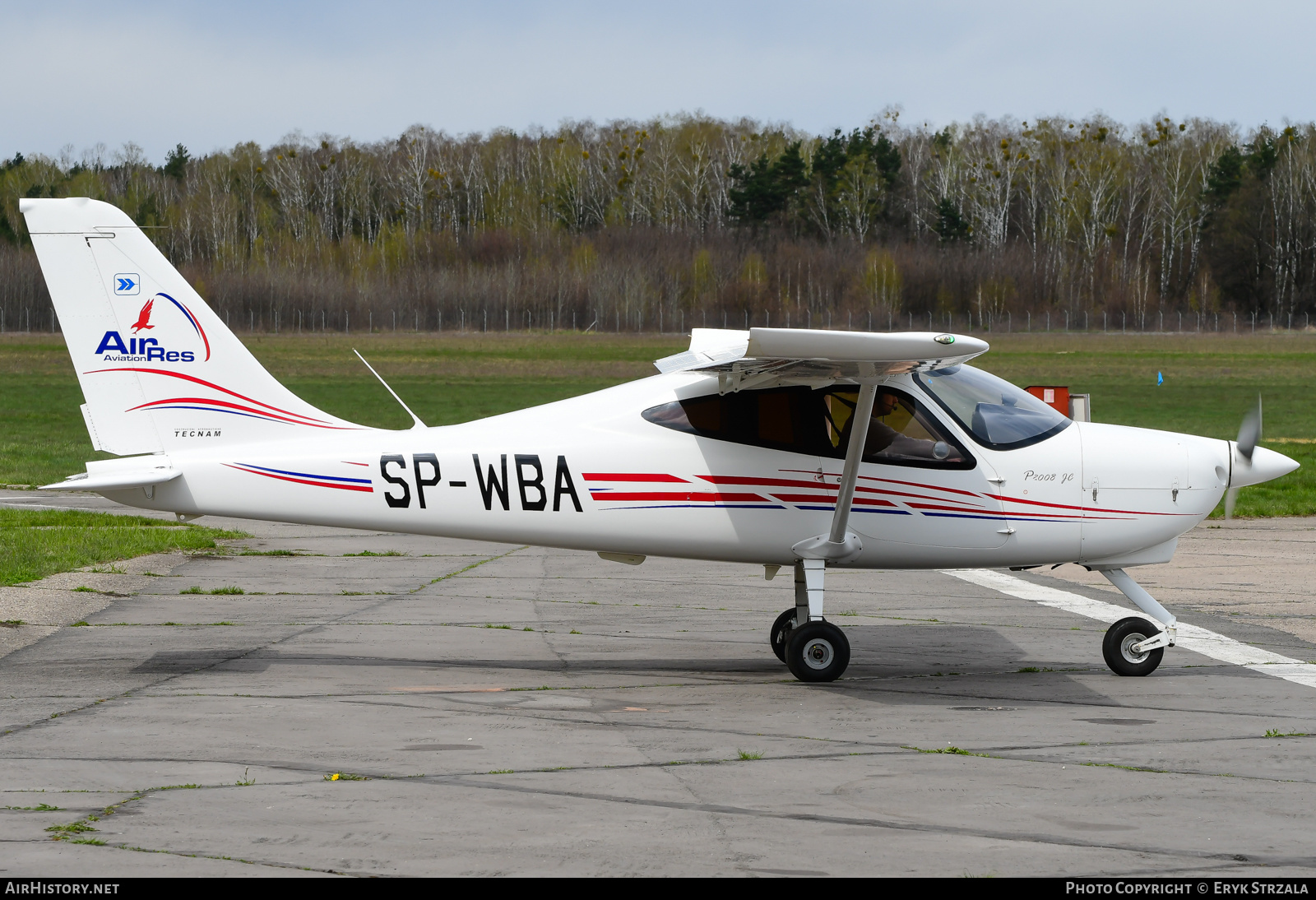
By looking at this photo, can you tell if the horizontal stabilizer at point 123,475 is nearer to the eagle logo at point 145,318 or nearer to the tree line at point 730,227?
the eagle logo at point 145,318

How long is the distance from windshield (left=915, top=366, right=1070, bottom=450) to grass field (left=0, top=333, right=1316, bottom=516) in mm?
12368

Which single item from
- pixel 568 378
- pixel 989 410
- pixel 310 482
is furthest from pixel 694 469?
pixel 568 378

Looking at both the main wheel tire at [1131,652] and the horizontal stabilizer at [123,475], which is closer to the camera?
the horizontal stabilizer at [123,475]

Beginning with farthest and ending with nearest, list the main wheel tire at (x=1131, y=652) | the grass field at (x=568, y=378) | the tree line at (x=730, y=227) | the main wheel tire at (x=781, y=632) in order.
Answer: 1. the tree line at (x=730, y=227)
2. the grass field at (x=568, y=378)
3. the main wheel tire at (x=781, y=632)
4. the main wheel tire at (x=1131, y=652)

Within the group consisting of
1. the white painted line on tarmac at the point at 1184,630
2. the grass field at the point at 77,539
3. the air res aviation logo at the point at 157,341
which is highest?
A: the air res aviation logo at the point at 157,341

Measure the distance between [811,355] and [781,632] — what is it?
2815 millimetres

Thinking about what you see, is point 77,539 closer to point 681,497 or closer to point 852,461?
point 681,497

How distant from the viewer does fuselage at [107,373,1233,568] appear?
381 inches

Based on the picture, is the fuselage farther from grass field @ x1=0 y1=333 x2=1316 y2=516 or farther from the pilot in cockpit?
grass field @ x1=0 y1=333 x2=1316 y2=516

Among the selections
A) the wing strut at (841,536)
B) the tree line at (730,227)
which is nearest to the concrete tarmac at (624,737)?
the wing strut at (841,536)

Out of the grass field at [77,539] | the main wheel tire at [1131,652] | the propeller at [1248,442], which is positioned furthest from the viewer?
the grass field at [77,539]

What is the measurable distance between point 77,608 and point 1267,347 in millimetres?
83338

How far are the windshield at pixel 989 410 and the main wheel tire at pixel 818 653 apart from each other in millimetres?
1745

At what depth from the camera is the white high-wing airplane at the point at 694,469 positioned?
31.7 feet
